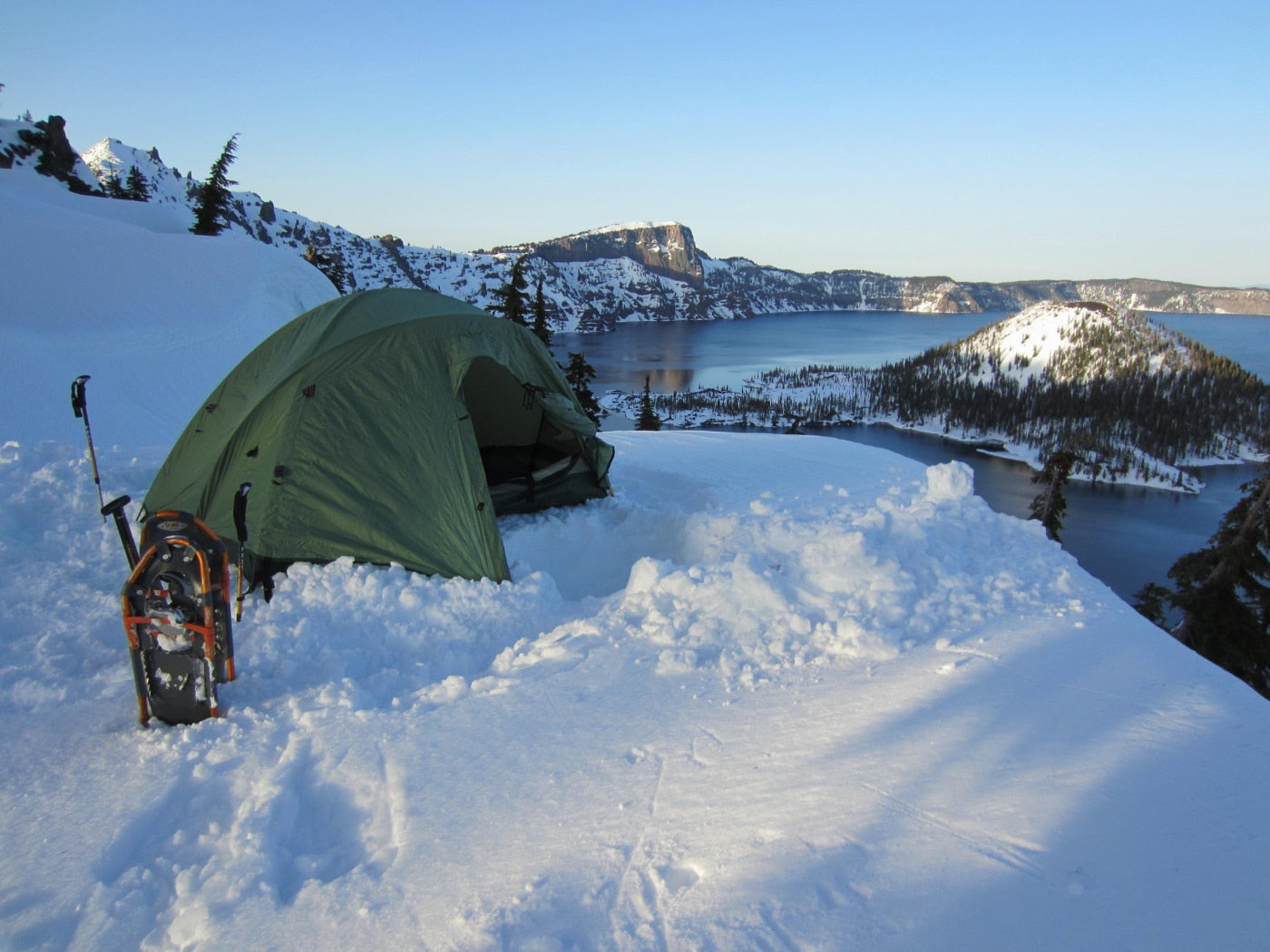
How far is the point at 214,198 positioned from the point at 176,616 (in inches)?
1428

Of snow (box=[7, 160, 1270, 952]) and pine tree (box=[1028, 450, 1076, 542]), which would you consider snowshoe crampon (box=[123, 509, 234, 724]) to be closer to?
snow (box=[7, 160, 1270, 952])

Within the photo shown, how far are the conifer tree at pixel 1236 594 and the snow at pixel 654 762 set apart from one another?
42.4ft

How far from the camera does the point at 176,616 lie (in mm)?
3617

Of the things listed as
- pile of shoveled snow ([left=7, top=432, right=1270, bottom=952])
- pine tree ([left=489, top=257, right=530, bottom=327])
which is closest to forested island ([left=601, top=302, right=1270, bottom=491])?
pine tree ([left=489, top=257, right=530, bottom=327])

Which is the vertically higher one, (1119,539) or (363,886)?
(363,886)

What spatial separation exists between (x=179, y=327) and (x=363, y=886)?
15.5 meters

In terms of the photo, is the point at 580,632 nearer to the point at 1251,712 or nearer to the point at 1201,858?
the point at 1201,858

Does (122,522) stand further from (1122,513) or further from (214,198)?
(1122,513)

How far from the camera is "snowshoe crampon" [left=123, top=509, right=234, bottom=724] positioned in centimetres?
355

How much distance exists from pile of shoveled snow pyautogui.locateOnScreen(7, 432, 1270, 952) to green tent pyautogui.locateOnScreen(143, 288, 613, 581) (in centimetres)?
44

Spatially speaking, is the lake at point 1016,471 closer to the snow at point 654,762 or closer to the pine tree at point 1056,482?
the pine tree at point 1056,482

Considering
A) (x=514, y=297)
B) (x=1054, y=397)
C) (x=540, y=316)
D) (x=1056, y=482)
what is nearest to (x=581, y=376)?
(x=540, y=316)

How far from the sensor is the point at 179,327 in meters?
14.3

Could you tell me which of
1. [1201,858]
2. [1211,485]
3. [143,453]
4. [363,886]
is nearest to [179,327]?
[143,453]
